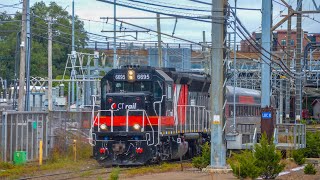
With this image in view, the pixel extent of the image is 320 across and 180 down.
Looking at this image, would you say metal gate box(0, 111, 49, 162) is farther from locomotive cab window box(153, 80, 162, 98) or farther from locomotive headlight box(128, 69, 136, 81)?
locomotive cab window box(153, 80, 162, 98)

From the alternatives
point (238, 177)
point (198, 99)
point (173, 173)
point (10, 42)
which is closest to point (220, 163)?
point (173, 173)

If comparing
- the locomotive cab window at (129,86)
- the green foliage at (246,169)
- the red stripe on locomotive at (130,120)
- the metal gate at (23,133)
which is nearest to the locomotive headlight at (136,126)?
the red stripe on locomotive at (130,120)

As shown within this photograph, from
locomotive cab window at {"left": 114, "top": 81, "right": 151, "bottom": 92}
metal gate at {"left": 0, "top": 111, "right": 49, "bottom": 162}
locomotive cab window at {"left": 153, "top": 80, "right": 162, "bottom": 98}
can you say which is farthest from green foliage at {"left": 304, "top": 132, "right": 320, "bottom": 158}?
metal gate at {"left": 0, "top": 111, "right": 49, "bottom": 162}

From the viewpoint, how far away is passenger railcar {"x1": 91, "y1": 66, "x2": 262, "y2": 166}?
25500mm

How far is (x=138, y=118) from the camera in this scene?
25625 mm

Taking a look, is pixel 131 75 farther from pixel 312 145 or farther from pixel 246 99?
pixel 246 99

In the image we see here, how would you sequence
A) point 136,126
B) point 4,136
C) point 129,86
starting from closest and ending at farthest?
point 136,126 < point 129,86 < point 4,136

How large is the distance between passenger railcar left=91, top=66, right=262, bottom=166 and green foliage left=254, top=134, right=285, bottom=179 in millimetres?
5083

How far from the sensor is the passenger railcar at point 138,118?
2550cm

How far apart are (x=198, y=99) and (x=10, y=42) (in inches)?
2045

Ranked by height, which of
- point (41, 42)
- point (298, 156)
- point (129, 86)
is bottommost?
point (298, 156)

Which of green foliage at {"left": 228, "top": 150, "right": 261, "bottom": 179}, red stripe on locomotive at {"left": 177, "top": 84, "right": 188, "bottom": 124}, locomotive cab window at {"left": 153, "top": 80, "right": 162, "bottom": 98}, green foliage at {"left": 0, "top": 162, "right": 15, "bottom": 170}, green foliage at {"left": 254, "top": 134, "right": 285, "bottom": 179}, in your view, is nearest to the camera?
green foliage at {"left": 228, "top": 150, "right": 261, "bottom": 179}

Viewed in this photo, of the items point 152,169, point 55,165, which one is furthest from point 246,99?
point 152,169

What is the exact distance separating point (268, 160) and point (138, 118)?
6.20m
